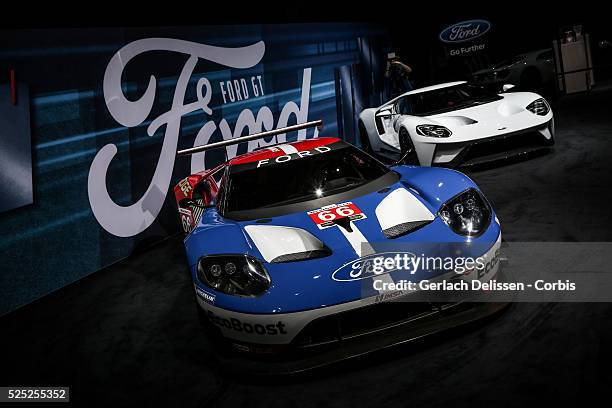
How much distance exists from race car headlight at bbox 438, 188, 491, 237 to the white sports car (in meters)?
2.68

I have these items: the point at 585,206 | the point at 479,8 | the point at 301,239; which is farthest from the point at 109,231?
the point at 479,8

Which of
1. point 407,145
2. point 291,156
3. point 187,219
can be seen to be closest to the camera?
point 291,156

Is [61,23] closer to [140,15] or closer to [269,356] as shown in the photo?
[140,15]

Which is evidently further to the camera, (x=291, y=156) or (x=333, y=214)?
(x=291, y=156)

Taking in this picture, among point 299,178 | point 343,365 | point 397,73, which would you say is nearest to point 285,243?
point 343,365

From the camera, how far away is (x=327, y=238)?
9.02 ft

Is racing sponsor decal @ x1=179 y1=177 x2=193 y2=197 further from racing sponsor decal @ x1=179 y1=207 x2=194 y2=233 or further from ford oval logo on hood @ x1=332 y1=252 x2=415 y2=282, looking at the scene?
ford oval logo on hood @ x1=332 y1=252 x2=415 y2=282

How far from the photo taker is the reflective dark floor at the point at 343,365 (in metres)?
2.31

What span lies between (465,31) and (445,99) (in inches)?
305

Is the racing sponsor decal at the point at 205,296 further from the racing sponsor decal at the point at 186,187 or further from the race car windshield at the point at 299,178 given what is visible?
the racing sponsor decal at the point at 186,187

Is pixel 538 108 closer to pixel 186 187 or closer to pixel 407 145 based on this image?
A: pixel 407 145

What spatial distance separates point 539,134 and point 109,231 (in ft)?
14.4

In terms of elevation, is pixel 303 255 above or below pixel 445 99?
below

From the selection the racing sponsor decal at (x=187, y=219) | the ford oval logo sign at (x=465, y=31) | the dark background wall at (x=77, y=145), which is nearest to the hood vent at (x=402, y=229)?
the racing sponsor decal at (x=187, y=219)
